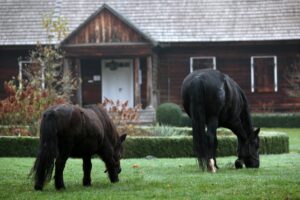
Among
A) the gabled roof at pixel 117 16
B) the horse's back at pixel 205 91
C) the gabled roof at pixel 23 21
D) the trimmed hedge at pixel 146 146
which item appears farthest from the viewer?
the gabled roof at pixel 23 21

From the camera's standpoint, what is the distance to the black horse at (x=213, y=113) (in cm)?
1230

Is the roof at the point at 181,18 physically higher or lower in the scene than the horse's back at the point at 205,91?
higher

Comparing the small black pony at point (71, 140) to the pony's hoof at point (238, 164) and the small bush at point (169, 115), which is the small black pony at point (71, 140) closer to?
the pony's hoof at point (238, 164)

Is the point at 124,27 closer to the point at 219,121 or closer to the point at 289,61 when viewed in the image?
the point at 289,61

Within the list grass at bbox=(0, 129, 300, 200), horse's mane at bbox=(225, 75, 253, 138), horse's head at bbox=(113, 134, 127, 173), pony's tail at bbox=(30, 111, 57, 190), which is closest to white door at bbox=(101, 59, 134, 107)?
grass at bbox=(0, 129, 300, 200)

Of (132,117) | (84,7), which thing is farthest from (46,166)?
(84,7)

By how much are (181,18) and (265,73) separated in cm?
506

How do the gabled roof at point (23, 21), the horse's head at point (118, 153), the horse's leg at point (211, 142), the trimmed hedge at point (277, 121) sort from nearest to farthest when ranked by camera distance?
the horse's head at point (118, 153) → the horse's leg at point (211, 142) → the trimmed hedge at point (277, 121) → the gabled roof at point (23, 21)

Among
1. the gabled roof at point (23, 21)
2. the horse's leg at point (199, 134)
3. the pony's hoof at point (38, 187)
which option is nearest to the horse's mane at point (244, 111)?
the horse's leg at point (199, 134)

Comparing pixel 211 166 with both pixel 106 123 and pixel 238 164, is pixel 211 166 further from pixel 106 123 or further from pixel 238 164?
pixel 106 123

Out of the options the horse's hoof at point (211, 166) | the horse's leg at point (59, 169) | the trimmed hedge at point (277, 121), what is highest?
the horse's leg at point (59, 169)

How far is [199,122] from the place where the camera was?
12359mm

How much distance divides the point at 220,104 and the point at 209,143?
2.75ft

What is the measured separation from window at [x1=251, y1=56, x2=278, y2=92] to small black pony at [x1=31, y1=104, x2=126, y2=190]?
75.3 feet
